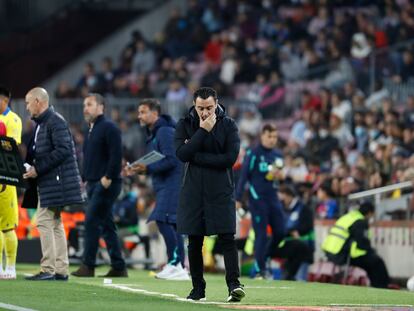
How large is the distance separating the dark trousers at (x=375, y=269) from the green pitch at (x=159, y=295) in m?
3.14

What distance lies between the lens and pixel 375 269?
69.8 feet

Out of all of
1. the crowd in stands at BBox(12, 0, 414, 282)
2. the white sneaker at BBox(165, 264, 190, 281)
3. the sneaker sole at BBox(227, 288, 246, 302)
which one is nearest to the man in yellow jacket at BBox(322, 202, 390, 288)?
the crowd in stands at BBox(12, 0, 414, 282)

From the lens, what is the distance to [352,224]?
2142 centimetres

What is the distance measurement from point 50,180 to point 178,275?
2805 millimetres

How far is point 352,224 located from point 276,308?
8088mm

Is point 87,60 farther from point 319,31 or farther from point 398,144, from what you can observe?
point 398,144

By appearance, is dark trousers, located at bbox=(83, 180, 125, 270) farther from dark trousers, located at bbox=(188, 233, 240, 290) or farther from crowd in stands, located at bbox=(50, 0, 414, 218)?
crowd in stands, located at bbox=(50, 0, 414, 218)

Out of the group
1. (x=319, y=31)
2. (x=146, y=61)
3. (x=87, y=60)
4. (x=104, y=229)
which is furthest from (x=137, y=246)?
(x=87, y=60)

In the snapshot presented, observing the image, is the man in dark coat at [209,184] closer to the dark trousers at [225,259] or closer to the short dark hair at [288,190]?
the dark trousers at [225,259]

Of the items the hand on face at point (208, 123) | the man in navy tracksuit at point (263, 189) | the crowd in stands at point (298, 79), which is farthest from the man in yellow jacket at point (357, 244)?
the hand on face at point (208, 123)

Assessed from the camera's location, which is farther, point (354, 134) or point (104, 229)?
point (354, 134)

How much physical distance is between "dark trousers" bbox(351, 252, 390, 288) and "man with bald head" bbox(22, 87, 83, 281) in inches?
235

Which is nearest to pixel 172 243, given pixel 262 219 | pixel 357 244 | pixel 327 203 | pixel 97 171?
pixel 97 171

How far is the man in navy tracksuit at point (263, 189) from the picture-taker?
67.0ft
